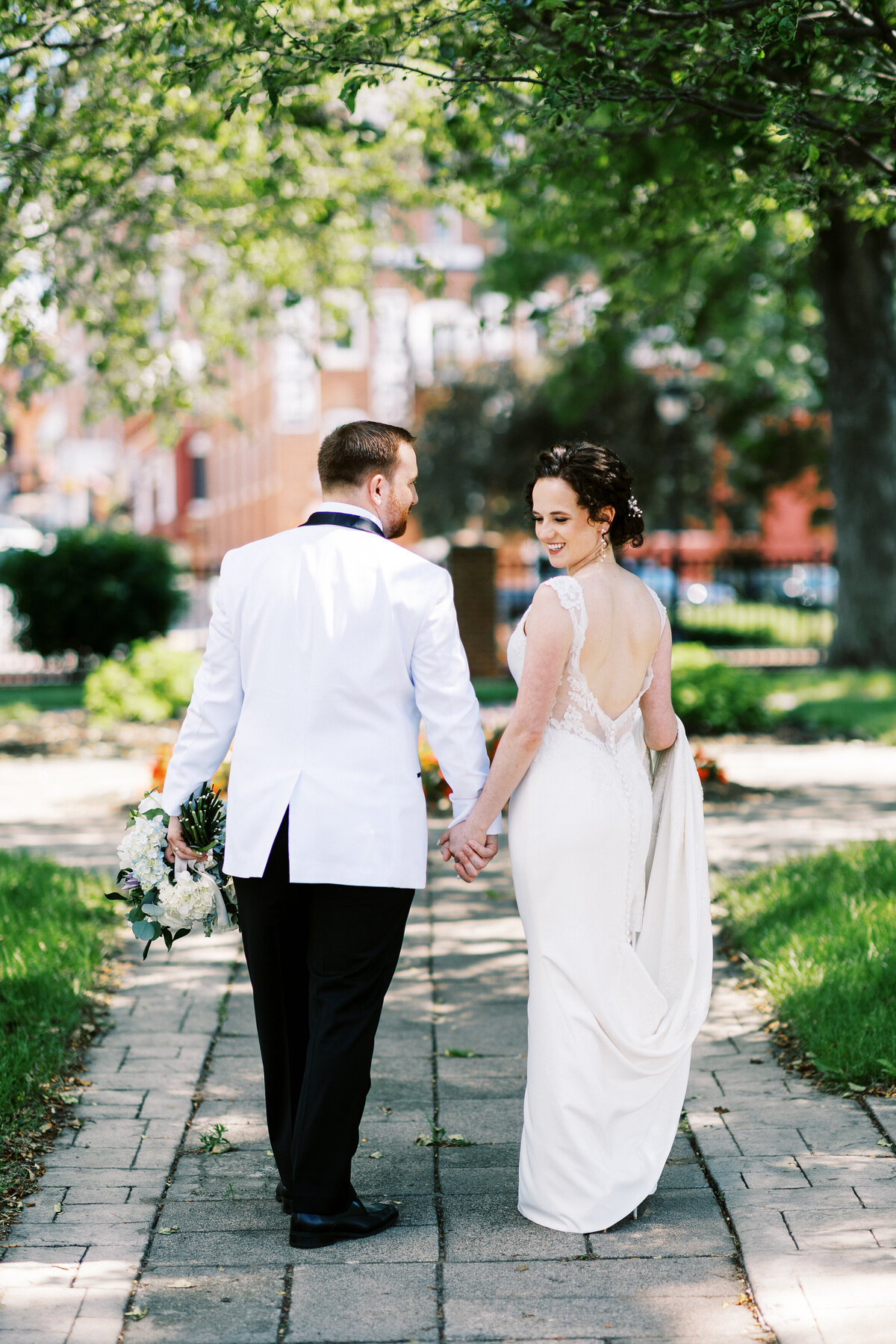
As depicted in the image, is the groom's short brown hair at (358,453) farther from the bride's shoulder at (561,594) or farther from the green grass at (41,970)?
the green grass at (41,970)

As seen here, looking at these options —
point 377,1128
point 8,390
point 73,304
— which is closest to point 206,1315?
point 377,1128

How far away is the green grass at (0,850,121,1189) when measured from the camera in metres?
4.51

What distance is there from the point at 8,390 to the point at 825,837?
27.8 feet

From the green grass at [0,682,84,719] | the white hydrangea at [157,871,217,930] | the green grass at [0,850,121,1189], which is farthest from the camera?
the green grass at [0,682,84,719]

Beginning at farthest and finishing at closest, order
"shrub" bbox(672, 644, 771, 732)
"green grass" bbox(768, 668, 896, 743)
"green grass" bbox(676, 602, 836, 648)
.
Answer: "green grass" bbox(676, 602, 836, 648)
"green grass" bbox(768, 668, 896, 743)
"shrub" bbox(672, 644, 771, 732)

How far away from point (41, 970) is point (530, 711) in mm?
2826

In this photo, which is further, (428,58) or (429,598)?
(428,58)

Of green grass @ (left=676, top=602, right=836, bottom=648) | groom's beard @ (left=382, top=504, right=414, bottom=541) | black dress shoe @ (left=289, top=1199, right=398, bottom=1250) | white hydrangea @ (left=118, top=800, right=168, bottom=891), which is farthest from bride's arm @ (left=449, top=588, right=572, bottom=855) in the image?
green grass @ (left=676, top=602, right=836, bottom=648)

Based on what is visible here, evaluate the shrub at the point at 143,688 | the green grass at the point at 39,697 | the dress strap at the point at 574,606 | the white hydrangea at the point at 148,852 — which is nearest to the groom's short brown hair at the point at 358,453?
the dress strap at the point at 574,606

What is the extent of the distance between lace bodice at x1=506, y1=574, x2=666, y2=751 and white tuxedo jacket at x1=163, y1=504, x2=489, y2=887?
0.25 m

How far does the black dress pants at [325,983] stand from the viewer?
3428 mm

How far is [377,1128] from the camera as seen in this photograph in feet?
14.3

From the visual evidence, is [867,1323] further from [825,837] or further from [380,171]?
[380,171]

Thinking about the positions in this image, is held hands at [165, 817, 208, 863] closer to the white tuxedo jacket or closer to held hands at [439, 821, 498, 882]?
the white tuxedo jacket
